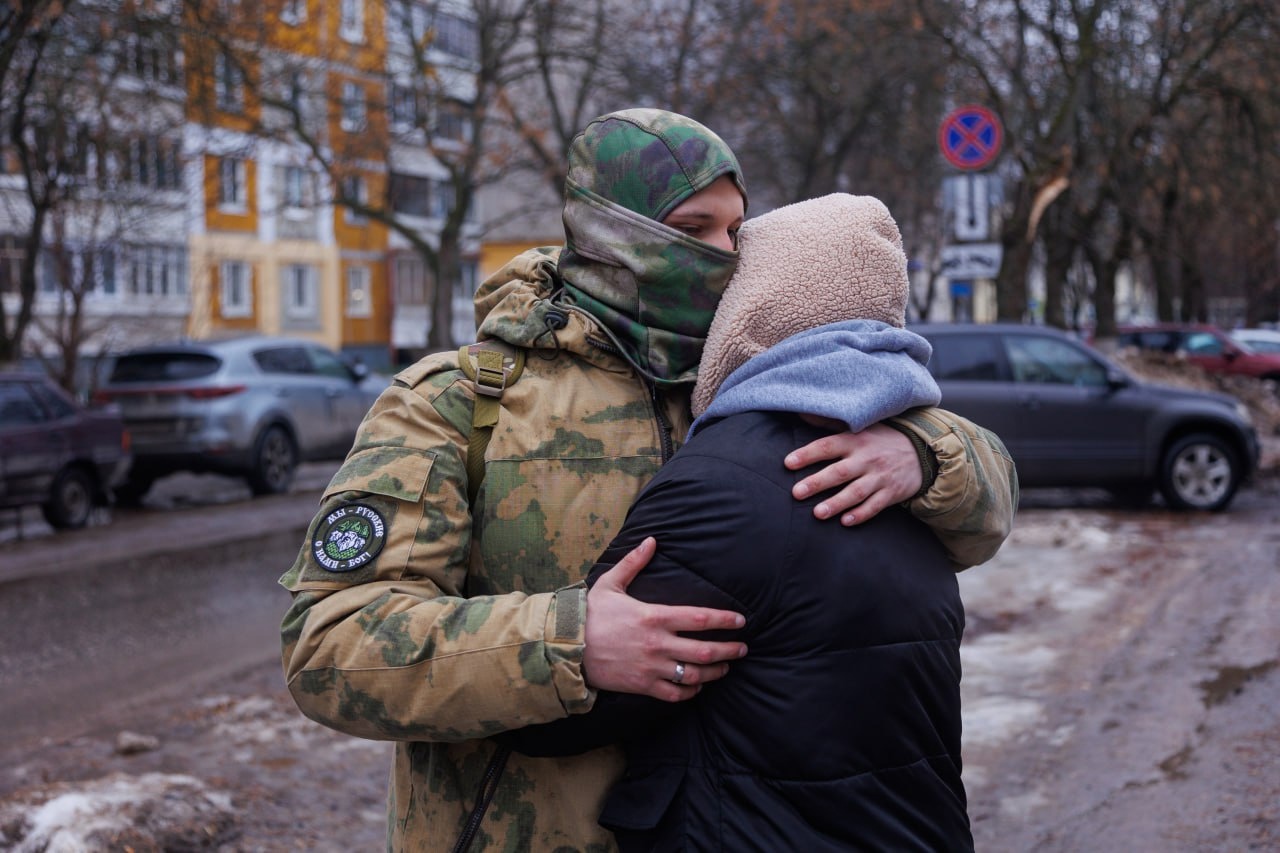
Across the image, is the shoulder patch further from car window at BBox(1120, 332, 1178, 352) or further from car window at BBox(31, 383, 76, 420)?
car window at BBox(1120, 332, 1178, 352)

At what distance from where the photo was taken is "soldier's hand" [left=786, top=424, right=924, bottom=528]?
5.08ft

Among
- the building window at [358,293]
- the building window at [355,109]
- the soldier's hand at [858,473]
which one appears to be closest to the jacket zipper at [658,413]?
the soldier's hand at [858,473]

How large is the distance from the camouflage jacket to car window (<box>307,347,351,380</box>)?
14.4m

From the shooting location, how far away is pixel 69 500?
40.4 ft

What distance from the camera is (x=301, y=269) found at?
4484 cm

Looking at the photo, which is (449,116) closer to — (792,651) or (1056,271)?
(1056,271)

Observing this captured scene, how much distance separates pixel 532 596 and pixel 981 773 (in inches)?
145

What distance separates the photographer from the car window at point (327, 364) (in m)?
15.9

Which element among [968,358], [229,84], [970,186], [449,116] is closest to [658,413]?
[968,358]

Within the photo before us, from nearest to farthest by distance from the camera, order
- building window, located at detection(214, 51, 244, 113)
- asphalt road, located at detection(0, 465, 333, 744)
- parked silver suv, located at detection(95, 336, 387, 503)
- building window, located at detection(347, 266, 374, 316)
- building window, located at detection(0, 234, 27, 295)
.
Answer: asphalt road, located at detection(0, 465, 333, 744)
parked silver suv, located at detection(95, 336, 387, 503)
building window, located at detection(214, 51, 244, 113)
building window, located at detection(0, 234, 27, 295)
building window, located at detection(347, 266, 374, 316)

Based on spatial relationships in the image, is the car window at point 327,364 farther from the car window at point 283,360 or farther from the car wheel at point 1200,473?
the car wheel at point 1200,473

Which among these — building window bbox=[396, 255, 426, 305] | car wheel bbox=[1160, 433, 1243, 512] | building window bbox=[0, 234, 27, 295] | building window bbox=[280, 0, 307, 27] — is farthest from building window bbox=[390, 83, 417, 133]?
building window bbox=[396, 255, 426, 305]

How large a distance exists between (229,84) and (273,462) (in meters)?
5.44

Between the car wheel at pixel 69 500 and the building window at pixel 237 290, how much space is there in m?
29.6
